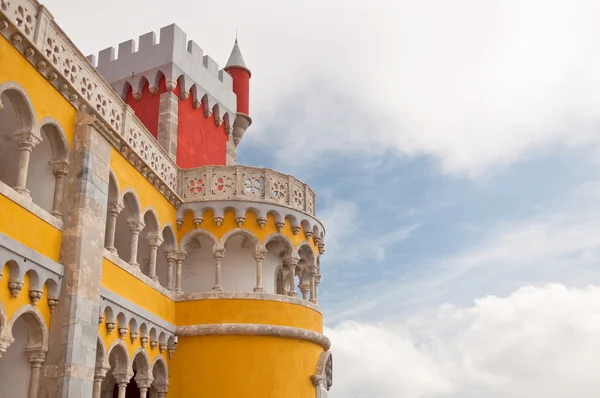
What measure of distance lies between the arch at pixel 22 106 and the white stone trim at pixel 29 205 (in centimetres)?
128

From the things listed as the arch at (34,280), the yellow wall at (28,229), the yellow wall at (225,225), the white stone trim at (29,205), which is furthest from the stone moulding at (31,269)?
the yellow wall at (225,225)

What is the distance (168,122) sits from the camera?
20.1m

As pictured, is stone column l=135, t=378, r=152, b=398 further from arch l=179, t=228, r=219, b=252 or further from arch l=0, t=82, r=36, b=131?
arch l=0, t=82, r=36, b=131

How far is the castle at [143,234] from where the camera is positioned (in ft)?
38.7

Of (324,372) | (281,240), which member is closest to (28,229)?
(281,240)

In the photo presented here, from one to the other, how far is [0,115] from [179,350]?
7453 millimetres

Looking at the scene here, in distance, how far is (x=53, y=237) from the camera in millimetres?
12328

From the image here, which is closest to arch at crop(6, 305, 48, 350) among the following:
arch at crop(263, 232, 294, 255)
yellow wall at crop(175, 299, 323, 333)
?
yellow wall at crop(175, 299, 323, 333)

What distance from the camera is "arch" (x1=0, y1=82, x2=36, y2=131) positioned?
457 inches

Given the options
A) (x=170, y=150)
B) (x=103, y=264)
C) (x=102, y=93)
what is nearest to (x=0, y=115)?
(x=102, y=93)

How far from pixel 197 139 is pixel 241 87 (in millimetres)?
4420

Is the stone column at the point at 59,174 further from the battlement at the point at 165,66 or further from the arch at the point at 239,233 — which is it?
the battlement at the point at 165,66

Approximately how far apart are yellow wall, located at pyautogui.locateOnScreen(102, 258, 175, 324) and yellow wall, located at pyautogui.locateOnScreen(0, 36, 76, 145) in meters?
2.90

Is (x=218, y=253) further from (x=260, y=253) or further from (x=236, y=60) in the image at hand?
(x=236, y=60)
